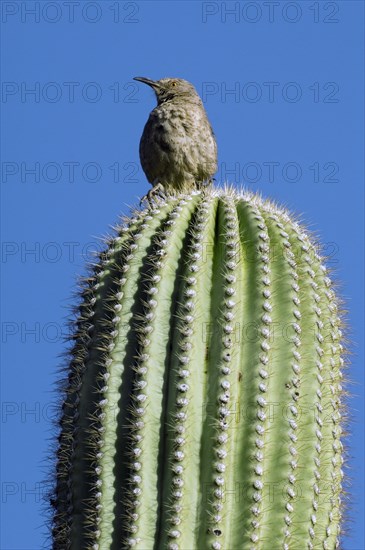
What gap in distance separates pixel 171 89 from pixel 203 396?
4.21m

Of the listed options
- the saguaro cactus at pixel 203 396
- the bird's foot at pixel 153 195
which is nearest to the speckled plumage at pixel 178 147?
the bird's foot at pixel 153 195

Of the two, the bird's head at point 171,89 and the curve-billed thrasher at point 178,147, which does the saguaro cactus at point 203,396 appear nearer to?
the curve-billed thrasher at point 178,147

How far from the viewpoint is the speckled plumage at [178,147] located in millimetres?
7410

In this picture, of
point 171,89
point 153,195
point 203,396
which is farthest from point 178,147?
point 203,396

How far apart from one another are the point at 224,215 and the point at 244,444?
104 cm

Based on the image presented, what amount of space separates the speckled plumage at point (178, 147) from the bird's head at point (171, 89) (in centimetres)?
21

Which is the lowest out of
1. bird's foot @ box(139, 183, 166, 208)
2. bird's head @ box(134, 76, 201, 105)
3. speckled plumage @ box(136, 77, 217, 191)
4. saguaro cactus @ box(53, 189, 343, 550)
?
saguaro cactus @ box(53, 189, 343, 550)

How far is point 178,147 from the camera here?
7.45 m

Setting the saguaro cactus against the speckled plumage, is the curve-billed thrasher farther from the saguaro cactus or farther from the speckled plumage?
the saguaro cactus

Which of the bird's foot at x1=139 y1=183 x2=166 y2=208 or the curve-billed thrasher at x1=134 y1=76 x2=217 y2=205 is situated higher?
the curve-billed thrasher at x1=134 y1=76 x2=217 y2=205

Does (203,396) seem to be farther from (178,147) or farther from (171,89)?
(171,89)

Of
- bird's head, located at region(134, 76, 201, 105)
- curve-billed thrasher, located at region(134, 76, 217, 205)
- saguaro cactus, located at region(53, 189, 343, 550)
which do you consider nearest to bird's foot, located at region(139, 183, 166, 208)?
saguaro cactus, located at region(53, 189, 343, 550)

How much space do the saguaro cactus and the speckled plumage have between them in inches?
98.3

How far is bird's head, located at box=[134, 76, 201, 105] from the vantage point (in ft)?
26.8
